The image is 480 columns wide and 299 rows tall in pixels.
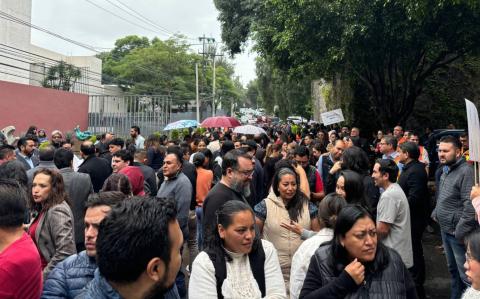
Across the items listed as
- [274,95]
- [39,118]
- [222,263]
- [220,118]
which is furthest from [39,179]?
[274,95]

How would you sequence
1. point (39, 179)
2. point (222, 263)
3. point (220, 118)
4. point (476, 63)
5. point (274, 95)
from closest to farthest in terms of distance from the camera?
1. point (222, 263)
2. point (39, 179)
3. point (220, 118)
4. point (476, 63)
5. point (274, 95)

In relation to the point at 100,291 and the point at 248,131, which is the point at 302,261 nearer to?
the point at 100,291

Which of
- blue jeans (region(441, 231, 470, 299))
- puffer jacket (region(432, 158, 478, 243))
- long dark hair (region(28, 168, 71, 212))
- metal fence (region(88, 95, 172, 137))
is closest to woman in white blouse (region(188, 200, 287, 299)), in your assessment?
long dark hair (region(28, 168, 71, 212))

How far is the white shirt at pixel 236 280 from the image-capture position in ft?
8.73

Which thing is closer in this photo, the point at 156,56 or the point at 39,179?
the point at 39,179

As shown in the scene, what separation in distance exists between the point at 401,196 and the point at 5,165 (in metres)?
3.77

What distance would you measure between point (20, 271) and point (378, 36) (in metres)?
11.2

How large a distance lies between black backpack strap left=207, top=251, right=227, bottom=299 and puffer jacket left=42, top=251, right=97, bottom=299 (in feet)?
2.26

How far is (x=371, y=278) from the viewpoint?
8.21 ft

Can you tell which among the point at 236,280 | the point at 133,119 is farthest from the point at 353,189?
the point at 133,119

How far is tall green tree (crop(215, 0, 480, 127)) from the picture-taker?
1109cm

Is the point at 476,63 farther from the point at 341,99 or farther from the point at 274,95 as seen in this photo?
the point at 274,95

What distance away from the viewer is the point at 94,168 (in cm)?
614

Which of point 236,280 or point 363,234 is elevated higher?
point 363,234
